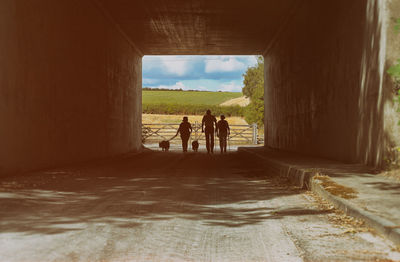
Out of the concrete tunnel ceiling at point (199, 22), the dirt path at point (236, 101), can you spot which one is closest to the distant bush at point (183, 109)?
the dirt path at point (236, 101)

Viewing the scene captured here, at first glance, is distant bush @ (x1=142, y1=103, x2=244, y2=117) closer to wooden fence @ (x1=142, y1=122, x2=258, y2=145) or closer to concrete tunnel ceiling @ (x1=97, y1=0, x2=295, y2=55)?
wooden fence @ (x1=142, y1=122, x2=258, y2=145)

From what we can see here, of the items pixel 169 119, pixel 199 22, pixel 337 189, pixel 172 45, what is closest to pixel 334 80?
pixel 337 189

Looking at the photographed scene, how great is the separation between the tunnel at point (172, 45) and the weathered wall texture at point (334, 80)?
3 centimetres

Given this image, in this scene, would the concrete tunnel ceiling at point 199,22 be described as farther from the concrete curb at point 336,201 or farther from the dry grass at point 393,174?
the dry grass at point 393,174

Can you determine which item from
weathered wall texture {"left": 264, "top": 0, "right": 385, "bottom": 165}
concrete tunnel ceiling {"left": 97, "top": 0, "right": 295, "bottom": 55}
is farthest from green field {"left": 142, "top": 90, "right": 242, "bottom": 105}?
weathered wall texture {"left": 264, "top": 0, "right": 385, "bottom": 165}

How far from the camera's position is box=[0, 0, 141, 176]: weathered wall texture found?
932cm

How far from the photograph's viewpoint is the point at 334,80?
38.3 feet

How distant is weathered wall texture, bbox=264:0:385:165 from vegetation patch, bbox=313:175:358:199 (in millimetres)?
1916

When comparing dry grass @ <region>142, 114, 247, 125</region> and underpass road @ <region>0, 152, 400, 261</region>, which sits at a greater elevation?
dry grass @ <region>142, 114, 247, 125</region>

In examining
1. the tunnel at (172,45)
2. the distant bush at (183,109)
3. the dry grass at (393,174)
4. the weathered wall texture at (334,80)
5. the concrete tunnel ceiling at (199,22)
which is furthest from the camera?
the distant bush at (183,109)

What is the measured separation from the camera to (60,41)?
12.0 metres

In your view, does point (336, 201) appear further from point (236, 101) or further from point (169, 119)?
point (236, 101)

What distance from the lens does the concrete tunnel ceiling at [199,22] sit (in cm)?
1609

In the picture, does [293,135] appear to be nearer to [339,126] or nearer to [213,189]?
[339,126]
